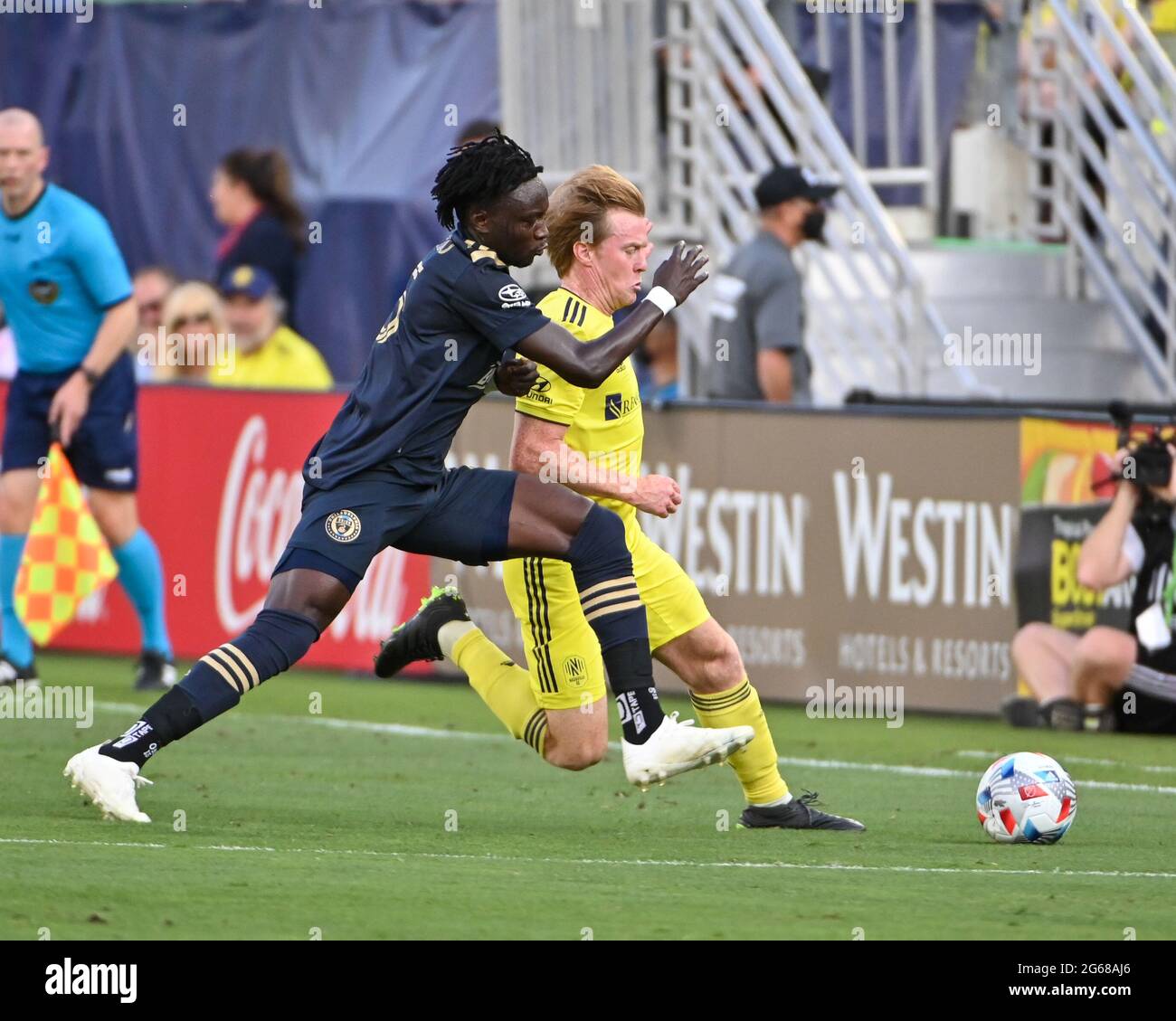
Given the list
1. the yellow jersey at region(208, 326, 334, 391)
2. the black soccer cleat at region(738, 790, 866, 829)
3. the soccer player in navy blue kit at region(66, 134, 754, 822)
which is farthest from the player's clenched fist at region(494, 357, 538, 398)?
the yellow jersey at region(208, 326, 334, 391)

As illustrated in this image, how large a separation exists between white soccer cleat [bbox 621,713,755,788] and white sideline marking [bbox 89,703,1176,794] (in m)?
2.83

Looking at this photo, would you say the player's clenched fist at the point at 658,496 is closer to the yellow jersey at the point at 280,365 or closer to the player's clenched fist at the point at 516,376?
the player's clenched fist at the point at 516,376

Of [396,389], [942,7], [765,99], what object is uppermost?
[942,7]

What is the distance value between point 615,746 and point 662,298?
4.04 m

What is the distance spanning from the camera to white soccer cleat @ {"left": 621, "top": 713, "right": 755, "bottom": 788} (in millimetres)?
7660

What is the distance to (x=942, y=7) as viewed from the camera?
19.7m

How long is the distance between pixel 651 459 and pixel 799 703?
1532 mm

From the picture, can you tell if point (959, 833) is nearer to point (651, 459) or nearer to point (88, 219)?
point (651, 459)

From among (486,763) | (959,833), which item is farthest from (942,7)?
(959,833)

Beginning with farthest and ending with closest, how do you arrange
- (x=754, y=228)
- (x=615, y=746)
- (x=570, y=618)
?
(x=754, y=228) < (x=615, y=746) < (x=570, y=618)

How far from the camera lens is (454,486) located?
26.2ft

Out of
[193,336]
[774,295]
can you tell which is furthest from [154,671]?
[193,336]

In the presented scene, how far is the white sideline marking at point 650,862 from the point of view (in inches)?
292

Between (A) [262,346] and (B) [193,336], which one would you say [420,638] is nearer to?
(B) [193,336]
